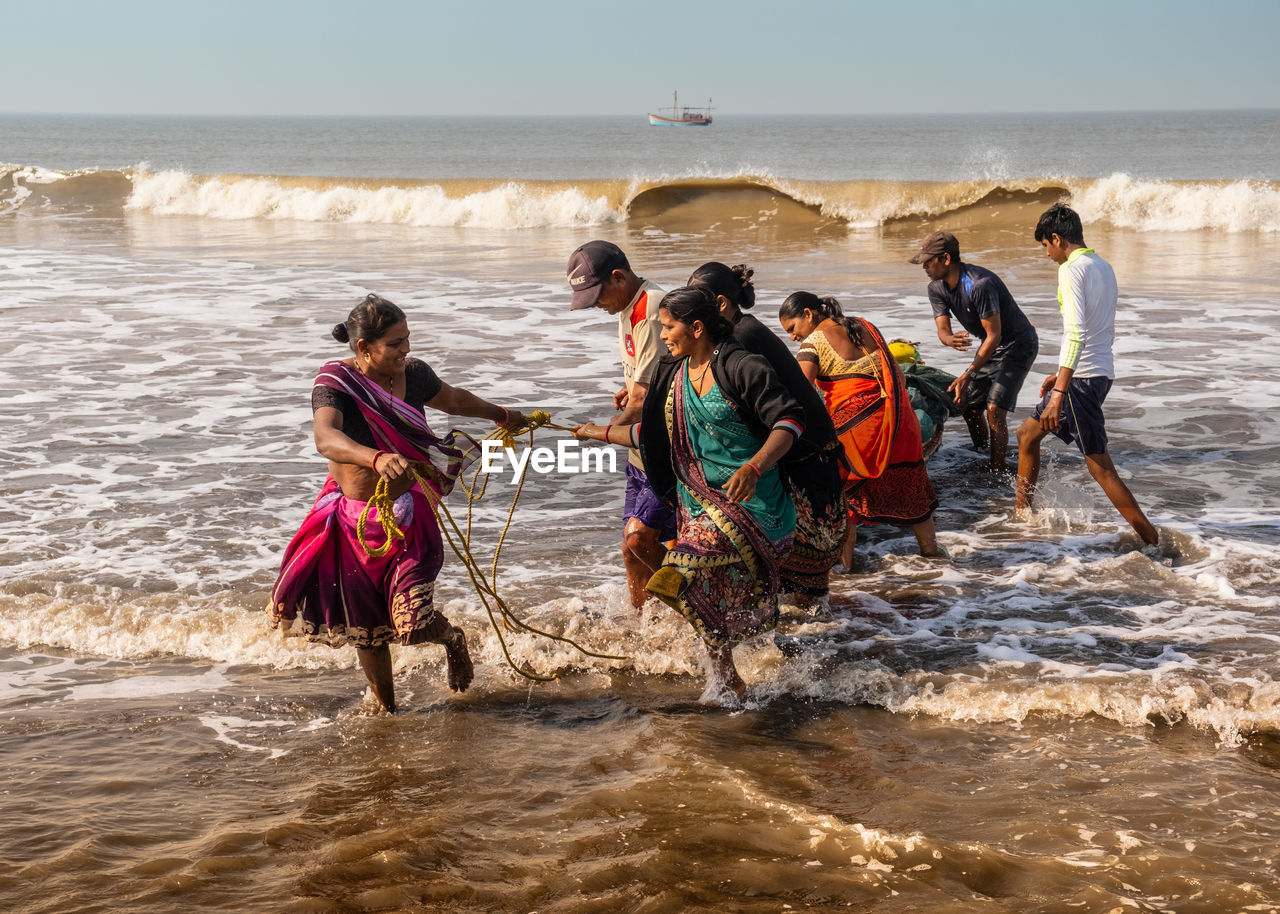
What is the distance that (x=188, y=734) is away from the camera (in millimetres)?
4508

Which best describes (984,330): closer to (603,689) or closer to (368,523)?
(603,689)

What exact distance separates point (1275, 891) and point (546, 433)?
683 cm

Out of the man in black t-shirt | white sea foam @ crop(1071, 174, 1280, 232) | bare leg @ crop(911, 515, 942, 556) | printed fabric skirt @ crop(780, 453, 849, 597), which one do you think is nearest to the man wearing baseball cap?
printed fabric skirt @ crop(780, 453, 849, 597)

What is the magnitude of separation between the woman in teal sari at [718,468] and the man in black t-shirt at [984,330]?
10.4ft

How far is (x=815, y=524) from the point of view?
5.14m

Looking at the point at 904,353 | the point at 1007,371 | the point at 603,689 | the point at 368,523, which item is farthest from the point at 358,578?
the point at 1007,371

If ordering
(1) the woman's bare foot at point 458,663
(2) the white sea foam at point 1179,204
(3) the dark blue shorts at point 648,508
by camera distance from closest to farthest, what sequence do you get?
1. (1) the woman's bare foot at point 458,663
2. (3) the dark blue shorts at point 648,508
3. (2) the white sea foam at point 1179,204

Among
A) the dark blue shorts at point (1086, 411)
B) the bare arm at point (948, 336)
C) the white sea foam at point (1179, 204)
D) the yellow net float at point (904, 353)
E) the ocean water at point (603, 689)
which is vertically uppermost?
the white sea foam at point (1179, 204)

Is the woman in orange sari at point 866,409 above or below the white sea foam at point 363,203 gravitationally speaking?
below

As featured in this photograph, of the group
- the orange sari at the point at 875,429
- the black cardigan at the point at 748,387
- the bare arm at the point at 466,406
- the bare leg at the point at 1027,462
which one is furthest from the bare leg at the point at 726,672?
the bare leg at the point at 1027,462

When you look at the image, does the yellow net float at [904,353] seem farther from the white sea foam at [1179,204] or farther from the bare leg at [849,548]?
the white sea foam at [1179,204]

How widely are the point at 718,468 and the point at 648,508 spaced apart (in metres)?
0.94

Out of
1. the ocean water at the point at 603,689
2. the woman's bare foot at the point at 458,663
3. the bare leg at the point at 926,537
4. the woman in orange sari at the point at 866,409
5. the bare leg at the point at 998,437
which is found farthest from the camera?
the bare leg at the point at 998,437

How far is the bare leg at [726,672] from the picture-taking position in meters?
4.70
